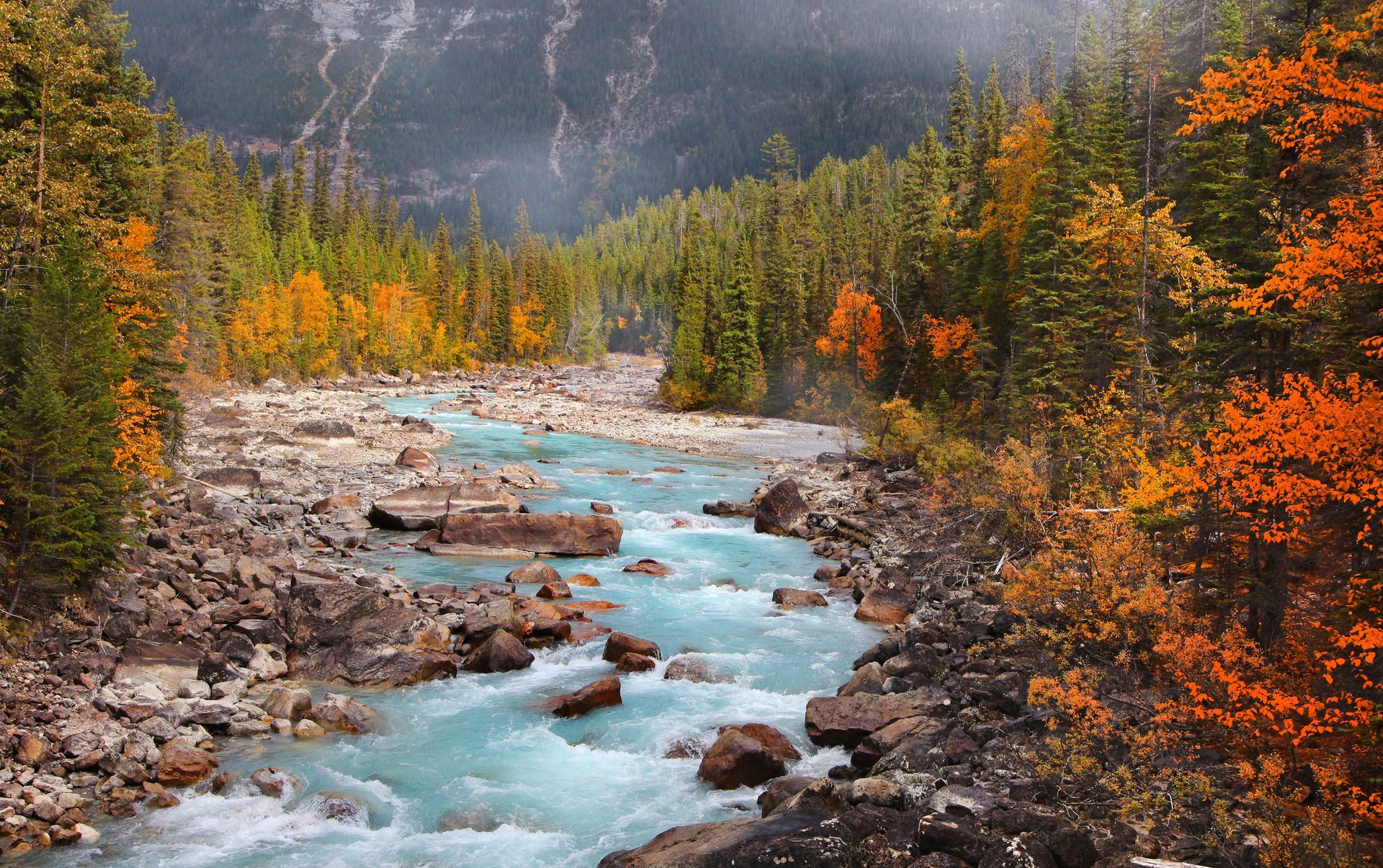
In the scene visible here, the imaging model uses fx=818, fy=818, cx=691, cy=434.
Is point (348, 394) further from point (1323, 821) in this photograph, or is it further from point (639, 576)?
point (1323, 821)

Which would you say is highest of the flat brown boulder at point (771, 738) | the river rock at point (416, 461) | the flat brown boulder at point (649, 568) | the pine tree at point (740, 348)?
the pine tree at point (740, 348)

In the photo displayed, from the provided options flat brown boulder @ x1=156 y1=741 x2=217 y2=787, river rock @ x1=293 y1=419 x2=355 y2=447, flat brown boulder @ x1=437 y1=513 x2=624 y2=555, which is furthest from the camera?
river rock @ x1=293 y1=419 x2=355 y2=447

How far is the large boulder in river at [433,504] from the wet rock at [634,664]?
1134 cm

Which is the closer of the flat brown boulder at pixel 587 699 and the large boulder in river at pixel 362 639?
the flat brown boulder at pixel 587 699

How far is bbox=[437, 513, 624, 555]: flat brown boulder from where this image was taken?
25.4m

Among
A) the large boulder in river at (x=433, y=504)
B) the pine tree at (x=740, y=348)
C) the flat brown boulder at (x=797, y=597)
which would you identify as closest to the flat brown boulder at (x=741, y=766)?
the flat brown boulder at (x=797, y=597)

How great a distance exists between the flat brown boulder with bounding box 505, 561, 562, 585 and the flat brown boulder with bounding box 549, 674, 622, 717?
7.06 meters

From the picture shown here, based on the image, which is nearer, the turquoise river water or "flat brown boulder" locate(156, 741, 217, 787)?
the turquoise river water

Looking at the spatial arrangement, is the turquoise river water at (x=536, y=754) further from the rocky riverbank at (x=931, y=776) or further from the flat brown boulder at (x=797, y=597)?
the rocky riverbank at (x=931, y=776)

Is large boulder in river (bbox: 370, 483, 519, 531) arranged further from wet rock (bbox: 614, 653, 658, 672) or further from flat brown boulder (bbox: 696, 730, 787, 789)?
flat brown boulder (bbox: 696, 730, 787, 789)

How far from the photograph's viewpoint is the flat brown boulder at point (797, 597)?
21250 mm

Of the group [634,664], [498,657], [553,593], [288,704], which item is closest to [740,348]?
[553,593]

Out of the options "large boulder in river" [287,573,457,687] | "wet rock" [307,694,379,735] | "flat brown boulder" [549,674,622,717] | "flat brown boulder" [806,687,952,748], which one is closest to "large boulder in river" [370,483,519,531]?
"large boulder in river" [287,573,457,687]

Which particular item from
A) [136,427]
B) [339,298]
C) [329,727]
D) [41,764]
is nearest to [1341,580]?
[329,727]
